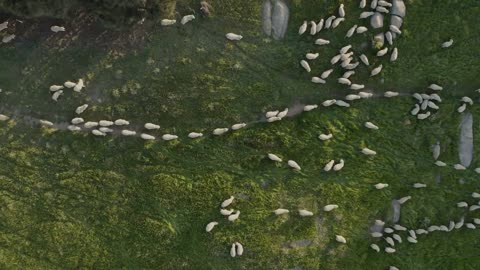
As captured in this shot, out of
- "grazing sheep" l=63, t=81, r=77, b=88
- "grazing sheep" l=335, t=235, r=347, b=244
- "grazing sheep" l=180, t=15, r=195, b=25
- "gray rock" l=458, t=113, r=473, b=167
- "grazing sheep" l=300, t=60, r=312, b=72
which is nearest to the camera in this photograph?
"grazing sheep" l=63, t=81, r=77, b=88

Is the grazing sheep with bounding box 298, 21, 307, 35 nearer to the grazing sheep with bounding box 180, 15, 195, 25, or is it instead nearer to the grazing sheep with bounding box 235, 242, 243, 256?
the grazing sheep with bounding box 180, 15, 195, 25

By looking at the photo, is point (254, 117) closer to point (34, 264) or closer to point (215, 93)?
point (215, 93)

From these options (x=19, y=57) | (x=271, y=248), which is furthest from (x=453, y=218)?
(x=19, y=57)

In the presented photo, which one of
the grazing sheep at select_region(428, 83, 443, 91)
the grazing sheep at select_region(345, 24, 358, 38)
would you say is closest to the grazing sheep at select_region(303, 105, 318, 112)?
the grazing sheep at select_region(345, 24, 358, 38)

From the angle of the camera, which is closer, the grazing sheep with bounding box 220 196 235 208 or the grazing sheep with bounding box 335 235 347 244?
the grazing sheep with bounding box 220 196 235 208

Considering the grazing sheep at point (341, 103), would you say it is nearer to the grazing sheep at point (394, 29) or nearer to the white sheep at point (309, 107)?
the white sheep at point (309, 107)

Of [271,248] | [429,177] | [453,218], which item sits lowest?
[271,248]
